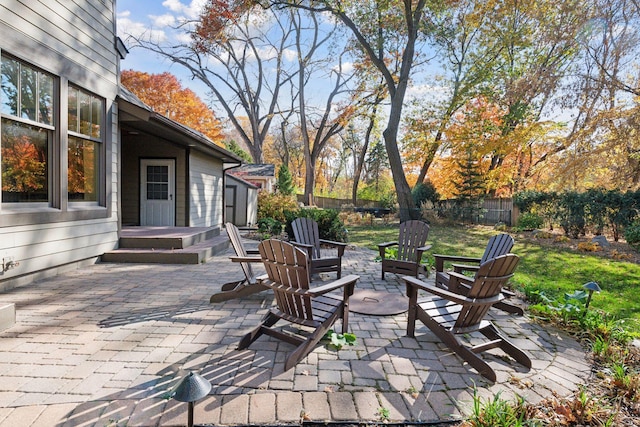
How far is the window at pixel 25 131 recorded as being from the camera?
158 inches

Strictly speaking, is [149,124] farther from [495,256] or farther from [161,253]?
[495,256]

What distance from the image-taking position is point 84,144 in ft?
17.6

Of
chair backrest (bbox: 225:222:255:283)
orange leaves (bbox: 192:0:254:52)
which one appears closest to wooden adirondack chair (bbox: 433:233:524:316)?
chair backrest (bbox: 225:222:255:283)

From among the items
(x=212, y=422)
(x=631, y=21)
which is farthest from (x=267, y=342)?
(x=631, y=21)

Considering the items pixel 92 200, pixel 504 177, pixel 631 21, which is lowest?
pixel 92 200

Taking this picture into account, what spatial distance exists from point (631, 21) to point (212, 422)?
42.7 feet

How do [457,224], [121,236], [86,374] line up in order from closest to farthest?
[86,374], [121,236], [457,224]

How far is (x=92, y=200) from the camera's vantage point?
18.5ft

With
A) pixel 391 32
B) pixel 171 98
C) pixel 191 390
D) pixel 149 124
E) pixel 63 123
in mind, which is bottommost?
pixel 191 390

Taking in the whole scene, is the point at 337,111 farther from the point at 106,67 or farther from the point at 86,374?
the point at 86,374

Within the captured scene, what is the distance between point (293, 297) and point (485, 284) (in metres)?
1.45

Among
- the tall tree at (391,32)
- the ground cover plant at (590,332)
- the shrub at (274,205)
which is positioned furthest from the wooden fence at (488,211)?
the shrub at (274,205)

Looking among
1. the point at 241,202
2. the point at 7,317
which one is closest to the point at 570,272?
the point at 7,317

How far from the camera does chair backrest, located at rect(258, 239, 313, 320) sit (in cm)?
257
